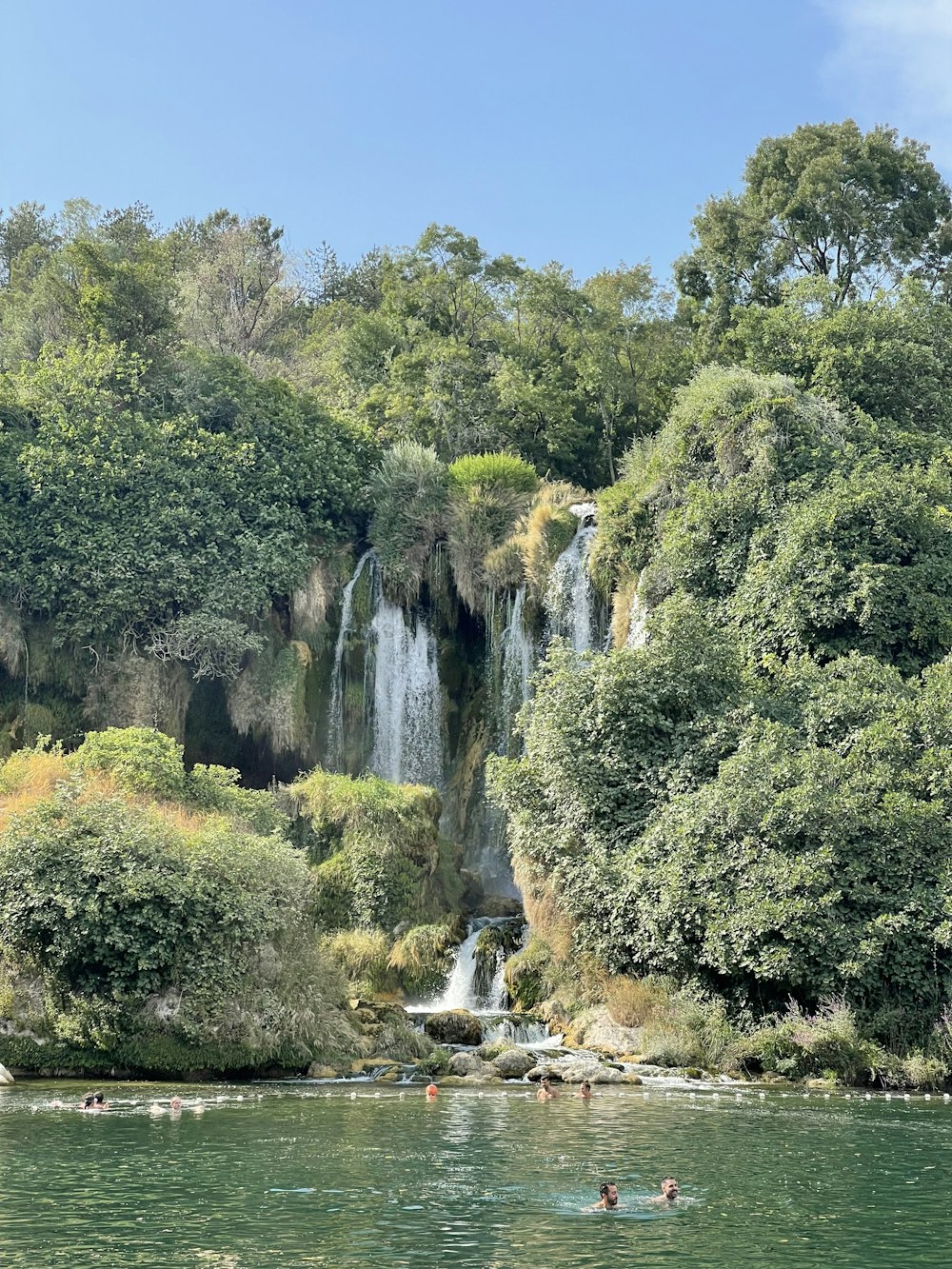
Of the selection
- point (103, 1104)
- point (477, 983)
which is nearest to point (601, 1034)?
point (477, 983)

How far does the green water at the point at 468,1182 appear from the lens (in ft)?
41.8

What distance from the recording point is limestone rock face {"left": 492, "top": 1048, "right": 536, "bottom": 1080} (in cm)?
2553

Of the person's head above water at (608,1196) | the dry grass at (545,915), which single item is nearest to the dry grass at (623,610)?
the dry grass at (545,915)

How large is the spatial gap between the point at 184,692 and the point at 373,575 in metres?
6.27

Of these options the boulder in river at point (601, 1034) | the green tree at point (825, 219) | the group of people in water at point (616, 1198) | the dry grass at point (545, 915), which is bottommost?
the group of people in water at point (616, 1198)

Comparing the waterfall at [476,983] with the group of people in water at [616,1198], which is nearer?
the group of people in water at [616,1198]

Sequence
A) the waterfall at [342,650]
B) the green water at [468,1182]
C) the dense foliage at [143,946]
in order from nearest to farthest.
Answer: the green water at [468,1182], the dense foliage at [143,946], the waterfall at [342,650]

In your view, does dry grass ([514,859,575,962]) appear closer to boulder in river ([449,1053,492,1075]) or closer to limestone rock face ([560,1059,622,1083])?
boulder in river ([449,1053,492,1075])

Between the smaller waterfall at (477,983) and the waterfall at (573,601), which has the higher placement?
the waterfall at (573,601)

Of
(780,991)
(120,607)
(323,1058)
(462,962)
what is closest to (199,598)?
(120,607)

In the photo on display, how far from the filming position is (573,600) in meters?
38.9

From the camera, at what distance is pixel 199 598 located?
131 ft

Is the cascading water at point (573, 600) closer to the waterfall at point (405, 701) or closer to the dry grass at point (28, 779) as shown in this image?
the waterfall at point (405, 701)

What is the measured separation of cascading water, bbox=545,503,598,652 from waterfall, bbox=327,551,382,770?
5485mm
